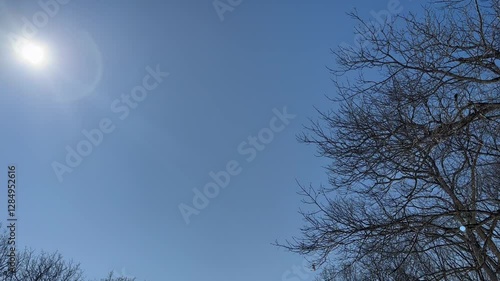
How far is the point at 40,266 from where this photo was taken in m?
19.4

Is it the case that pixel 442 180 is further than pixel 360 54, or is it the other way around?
pixel 442 180

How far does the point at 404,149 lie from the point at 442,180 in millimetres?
2741

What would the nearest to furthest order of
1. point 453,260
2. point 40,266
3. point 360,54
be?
point 360,54 < point 453,260 < point 40,266

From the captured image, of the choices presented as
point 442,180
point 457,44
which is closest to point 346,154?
point 457,44

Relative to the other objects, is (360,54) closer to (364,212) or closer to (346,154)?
(346,154)

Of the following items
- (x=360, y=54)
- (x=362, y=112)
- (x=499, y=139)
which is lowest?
(x=499, y=139)

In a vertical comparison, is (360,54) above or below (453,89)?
above

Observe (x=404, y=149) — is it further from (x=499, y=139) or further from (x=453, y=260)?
(x=453, y=260)

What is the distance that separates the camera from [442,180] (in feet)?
22.2

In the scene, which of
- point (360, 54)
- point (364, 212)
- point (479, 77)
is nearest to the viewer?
point (479, 77)

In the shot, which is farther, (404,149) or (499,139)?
(499,139)

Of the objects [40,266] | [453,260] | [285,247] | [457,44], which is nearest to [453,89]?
[457,44]

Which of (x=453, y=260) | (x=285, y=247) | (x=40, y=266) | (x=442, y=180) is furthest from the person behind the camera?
(x=40, y=266)

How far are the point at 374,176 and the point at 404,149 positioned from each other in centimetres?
79
